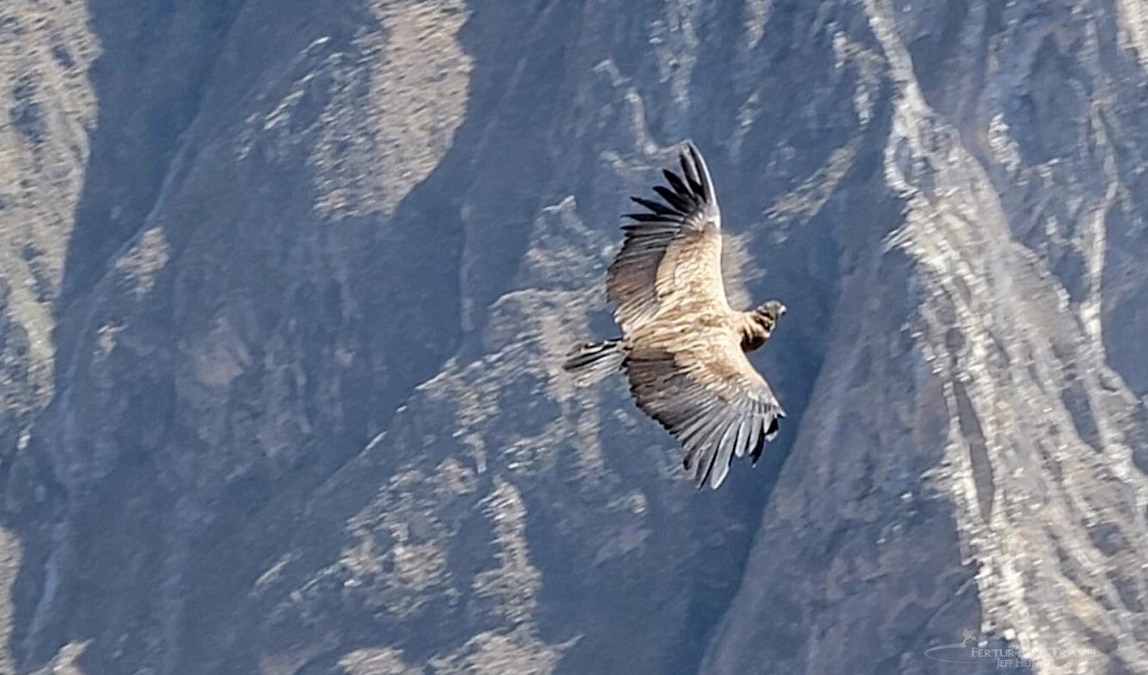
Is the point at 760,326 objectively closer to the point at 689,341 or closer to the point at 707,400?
the point at 689,341

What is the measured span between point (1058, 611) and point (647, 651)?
95.3 feet

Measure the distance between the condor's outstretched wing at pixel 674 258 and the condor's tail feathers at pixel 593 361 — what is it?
76.2 inches

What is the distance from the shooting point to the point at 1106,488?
194750mm

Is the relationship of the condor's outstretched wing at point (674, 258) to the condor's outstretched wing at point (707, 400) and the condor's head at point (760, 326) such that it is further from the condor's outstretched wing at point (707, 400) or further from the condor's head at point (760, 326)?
the condor's outstretched wing at point (707, 400)

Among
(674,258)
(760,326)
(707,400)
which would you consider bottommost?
(707,400)

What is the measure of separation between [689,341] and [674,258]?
17.4 ft

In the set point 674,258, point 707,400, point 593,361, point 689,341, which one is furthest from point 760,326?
point 707,400

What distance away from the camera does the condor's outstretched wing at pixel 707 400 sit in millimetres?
51094

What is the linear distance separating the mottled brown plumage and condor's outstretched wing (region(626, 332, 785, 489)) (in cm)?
2

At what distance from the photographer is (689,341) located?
55.2 metres

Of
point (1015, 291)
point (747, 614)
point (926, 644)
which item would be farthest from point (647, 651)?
point (1015, 291)

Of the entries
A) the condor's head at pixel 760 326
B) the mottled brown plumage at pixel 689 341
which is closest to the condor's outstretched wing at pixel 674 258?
the mottled brown plumage at pixel 689 341

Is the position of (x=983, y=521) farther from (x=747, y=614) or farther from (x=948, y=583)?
(x=747, y=614)

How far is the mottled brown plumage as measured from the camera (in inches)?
2034
